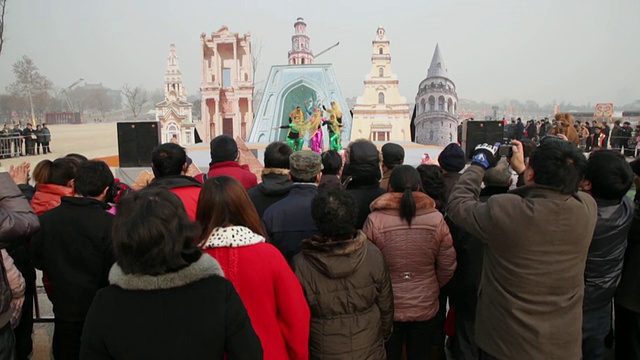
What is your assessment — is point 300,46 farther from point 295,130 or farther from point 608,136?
point 608,136

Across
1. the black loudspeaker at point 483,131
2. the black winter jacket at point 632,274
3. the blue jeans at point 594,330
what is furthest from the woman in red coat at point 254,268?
the black loudspeaker at point 483,131

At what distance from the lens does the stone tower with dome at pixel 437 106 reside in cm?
2155

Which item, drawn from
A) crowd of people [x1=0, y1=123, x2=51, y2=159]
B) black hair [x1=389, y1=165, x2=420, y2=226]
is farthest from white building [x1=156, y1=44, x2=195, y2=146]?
black hair [x1=389, y1=165, x2=420, y2=226]

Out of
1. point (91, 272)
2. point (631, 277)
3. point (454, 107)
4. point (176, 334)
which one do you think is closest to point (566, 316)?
point (631, 277)

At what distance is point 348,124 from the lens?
903 inches

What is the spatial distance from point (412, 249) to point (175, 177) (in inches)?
61.4

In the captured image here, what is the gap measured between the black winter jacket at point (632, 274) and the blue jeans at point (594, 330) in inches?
4.7

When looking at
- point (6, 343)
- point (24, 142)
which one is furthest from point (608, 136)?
point (24, 142)

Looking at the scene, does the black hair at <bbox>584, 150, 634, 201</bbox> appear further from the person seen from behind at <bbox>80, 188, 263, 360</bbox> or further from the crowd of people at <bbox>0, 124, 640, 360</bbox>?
the person seen from behind at <bbox>80, 188, 263, 360</bbox>

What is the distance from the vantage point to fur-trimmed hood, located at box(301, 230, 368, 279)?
198 centimetres

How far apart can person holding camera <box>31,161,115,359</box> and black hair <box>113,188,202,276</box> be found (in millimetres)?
1203

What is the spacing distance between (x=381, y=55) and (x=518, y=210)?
23096 millimetres

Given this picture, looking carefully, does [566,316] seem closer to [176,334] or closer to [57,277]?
[176,334]

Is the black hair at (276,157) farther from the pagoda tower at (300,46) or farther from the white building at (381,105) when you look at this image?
the pagoda tower at (300,46)
